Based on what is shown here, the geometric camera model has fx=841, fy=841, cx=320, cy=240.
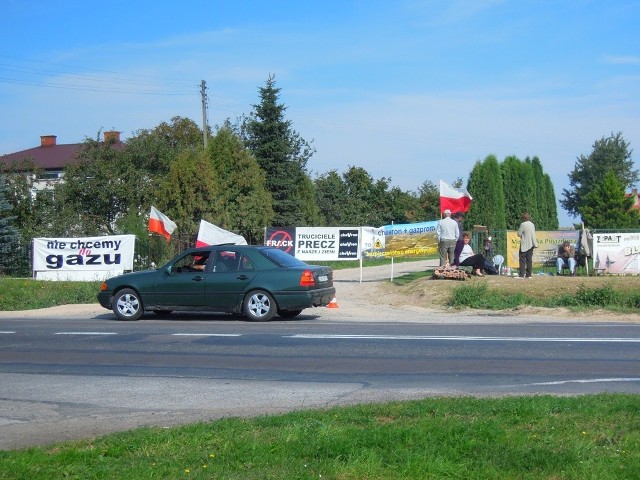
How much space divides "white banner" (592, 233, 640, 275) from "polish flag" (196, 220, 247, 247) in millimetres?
11162

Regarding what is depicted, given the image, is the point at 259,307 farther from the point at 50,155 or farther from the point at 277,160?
the point at 50,155

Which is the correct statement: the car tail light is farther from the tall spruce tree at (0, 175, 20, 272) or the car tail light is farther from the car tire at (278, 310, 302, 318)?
the tall spruce tree at (0, 175, 20, 272)

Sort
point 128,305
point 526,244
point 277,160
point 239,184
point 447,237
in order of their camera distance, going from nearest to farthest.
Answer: point 128,305 < point 526,244 < point 447,237 < point 239,184 < point 277,160

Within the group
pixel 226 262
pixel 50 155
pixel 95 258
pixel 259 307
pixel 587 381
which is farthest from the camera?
pixel 50 155

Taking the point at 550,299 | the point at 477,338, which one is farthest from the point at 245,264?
the point at 550,299

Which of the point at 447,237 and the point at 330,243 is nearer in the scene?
the point at 447,237

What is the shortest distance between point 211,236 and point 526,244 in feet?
34.4

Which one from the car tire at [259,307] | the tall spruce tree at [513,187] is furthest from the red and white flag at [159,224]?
the tall spruce tree at [513,187]

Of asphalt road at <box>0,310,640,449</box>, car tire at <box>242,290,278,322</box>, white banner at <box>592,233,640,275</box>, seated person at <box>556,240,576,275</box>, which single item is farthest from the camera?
seated person at <box>556,240,576,275</box>

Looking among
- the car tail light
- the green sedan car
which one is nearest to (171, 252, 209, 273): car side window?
the green sedan car

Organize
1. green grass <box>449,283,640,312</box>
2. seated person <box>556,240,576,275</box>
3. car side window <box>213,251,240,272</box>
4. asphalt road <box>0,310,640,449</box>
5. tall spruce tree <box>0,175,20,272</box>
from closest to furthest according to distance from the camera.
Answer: asphalt road <box>0,310,640,449</box>, car side window <box>213,251,240,272</box>, green grass <box>449,283,640,312</box>, seated person <box>556,240,576,275</box>, tall spruce tree <box>0,175,20,272</box>

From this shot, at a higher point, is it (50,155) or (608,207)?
(50,155)

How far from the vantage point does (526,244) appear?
21578 millimetres

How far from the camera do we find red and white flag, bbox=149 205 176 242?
27.7 m
